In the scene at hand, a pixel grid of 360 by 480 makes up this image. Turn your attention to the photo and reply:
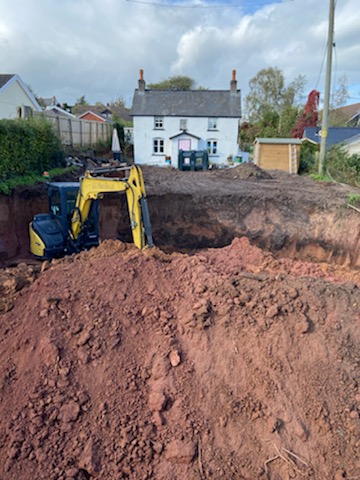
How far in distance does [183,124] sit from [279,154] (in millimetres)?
9045

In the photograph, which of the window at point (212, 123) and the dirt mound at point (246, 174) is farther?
the window at point (212, 123)

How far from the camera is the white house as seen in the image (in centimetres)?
2862

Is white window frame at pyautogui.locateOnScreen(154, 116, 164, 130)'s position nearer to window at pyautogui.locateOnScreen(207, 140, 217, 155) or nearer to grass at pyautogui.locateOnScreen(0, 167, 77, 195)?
window at pyautogui.locateOnScreen(207, 140, 217, 155)

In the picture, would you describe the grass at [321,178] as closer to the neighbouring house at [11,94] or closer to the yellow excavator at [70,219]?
the yellow excavator at [70,219]

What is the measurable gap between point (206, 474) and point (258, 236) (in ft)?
29.2

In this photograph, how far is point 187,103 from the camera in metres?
29.3

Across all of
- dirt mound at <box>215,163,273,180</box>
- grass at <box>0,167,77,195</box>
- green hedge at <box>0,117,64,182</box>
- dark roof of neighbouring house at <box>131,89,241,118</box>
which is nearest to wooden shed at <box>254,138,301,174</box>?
dirt mound at <box>215,163,273,180</box>

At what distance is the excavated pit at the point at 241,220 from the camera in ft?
38.9

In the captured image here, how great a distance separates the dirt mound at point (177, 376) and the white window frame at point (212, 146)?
24.5m

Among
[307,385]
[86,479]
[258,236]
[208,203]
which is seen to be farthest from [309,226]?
[86,479]

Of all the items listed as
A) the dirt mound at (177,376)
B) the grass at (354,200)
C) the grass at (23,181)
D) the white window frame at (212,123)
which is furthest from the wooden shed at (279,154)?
the dirt mound at (177,376)

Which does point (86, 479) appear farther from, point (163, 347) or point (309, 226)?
point (309, 226)

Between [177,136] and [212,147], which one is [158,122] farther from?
[212,147]

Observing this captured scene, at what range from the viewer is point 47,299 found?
540cm
